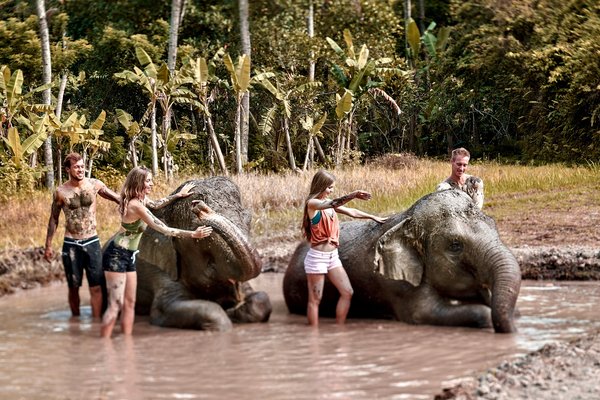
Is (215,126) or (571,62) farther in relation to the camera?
(215,126)

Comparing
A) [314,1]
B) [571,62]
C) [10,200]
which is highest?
[314,1]

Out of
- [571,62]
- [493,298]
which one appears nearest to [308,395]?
[493,298]

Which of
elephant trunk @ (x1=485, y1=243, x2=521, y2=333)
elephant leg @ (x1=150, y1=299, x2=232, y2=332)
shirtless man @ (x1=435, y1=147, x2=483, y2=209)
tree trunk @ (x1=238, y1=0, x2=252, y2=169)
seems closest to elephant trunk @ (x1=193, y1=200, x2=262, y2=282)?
elephant leg @ (x1=150, y1=299, x2=232, y2=332)

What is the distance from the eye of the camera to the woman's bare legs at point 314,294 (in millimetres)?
10219

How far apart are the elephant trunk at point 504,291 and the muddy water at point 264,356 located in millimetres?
136

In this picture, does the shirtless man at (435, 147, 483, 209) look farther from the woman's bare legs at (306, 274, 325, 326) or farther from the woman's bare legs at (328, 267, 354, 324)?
the woman's bare legs at (306, 274, 325, 326)

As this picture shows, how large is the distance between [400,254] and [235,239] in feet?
5.59

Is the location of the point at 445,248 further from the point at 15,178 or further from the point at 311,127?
the point at 311,127

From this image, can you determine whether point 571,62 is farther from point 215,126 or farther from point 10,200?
point 10,200

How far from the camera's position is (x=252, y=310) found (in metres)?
10.5

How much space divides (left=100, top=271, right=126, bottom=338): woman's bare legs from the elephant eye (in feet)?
10.4

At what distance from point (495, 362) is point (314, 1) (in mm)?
28236

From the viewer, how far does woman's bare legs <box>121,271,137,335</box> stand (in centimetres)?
979

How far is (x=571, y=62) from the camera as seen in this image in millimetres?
30125
